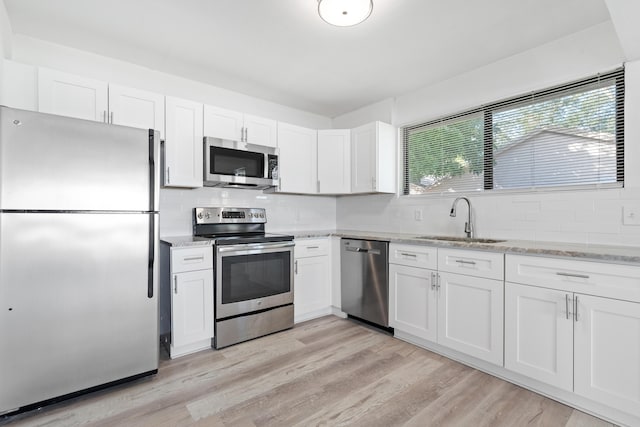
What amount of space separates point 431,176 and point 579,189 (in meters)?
1.27

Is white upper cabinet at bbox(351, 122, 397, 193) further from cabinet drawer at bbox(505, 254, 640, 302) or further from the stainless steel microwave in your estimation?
cabinet drawer at bbox(505, 254, 640, 302)

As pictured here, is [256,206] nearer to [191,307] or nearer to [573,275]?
[191,307]

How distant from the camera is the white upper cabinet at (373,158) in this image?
3.40 m

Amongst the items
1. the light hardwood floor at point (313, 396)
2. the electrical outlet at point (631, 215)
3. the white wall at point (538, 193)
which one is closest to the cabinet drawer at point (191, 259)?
the light hardwood floor at point (313, 396)

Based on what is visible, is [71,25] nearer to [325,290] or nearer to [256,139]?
[256,139]

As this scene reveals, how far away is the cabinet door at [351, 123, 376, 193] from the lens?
343cm

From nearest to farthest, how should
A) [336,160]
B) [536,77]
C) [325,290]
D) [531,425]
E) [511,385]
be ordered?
[531,425]
[511,385]
[536,77]
[325,290]
[336,160]

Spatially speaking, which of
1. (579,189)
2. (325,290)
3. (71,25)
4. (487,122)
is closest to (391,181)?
(487,122)

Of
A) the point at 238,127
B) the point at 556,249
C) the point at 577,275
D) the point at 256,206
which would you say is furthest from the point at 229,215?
the point at 577,275

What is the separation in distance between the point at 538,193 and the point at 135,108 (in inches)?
130

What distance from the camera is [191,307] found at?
245cm

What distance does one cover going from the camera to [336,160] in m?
3.66

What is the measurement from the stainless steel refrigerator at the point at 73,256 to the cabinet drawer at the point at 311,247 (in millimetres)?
1388

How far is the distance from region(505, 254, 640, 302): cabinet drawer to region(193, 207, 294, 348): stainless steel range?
1863 mm
